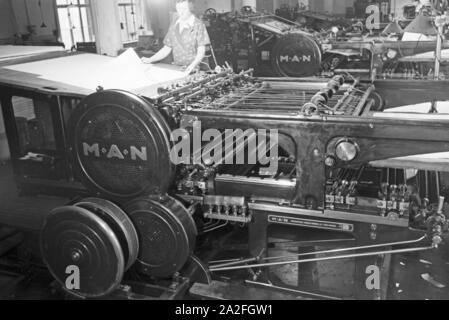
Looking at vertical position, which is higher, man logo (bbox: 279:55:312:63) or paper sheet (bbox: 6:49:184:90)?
paper sheet (bbox: 6:49:184:90)

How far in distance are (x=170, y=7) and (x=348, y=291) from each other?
1256 cm

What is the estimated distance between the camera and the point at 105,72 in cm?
334

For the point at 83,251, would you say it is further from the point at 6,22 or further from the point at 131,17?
the point at 131,17

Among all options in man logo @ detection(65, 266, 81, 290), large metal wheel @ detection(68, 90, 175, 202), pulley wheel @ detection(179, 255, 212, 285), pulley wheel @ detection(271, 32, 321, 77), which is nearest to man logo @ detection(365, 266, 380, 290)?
pulley wheel @ detection(179, 255, 212, 285)

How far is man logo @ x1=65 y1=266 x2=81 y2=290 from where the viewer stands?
2393mm

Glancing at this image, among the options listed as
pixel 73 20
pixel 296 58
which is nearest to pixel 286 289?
pixel 296 58

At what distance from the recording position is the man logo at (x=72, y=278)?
2393 mm

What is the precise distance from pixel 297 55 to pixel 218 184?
4.84 m

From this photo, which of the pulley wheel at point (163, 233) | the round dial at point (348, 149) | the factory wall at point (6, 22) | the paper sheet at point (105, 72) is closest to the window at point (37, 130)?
the paper sheet at point (105, 72)

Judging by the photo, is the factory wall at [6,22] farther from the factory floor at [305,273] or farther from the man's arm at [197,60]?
the factory floor at [305,273]

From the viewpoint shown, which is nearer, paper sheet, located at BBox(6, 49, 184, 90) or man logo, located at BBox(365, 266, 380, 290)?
man logo, located at BBox(365, 266, 380, 290)

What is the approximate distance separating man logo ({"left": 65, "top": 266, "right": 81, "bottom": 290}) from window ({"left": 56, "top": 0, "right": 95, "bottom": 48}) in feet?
34.8

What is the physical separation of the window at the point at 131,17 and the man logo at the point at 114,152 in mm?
12079

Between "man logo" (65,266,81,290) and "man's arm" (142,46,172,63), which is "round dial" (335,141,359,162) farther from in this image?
"man's arm" (142,46,172,63)
